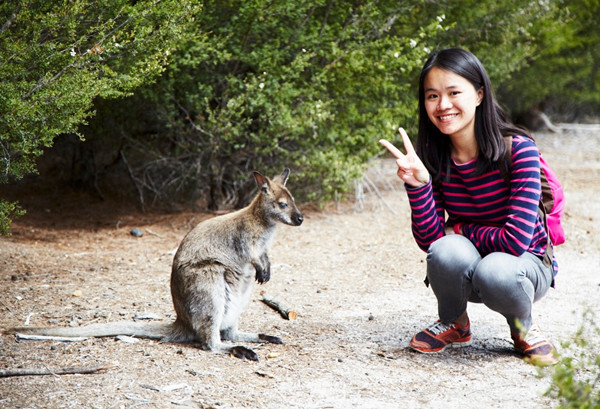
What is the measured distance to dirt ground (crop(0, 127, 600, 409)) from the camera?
3029 mm

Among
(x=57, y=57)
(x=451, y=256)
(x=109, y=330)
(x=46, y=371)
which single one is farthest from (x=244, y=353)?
(x=57, y=57)

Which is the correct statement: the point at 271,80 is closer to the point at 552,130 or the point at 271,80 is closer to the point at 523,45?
the point at 523,45

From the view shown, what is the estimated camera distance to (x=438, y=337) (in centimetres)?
367

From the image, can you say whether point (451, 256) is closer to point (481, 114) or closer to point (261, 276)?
point (481, 114)

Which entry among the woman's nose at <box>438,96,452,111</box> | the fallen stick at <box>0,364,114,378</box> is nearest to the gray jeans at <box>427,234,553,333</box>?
the woman's nose at <box>438,96,452,111</box>

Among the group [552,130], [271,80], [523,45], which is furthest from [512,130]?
[552,130]

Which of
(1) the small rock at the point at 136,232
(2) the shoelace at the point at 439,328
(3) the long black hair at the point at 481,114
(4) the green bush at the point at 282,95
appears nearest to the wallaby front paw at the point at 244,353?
(2) the shoelace at the point at 439,328

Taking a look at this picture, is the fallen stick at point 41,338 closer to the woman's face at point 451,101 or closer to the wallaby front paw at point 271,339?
the wallaby front paw at point 271,339

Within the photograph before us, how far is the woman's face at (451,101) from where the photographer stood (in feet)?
11.2

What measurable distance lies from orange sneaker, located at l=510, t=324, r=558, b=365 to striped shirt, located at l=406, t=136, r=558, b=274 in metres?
0.43

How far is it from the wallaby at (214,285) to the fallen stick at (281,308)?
1.86ft

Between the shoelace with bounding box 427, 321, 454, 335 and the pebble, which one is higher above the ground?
the shoelace with bounding box 427, 321, 454, 335

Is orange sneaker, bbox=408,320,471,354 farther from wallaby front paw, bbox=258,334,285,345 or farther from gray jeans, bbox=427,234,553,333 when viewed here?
wallaby front paw, bbox=258,334,285,345

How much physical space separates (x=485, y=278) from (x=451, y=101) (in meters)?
0.91
